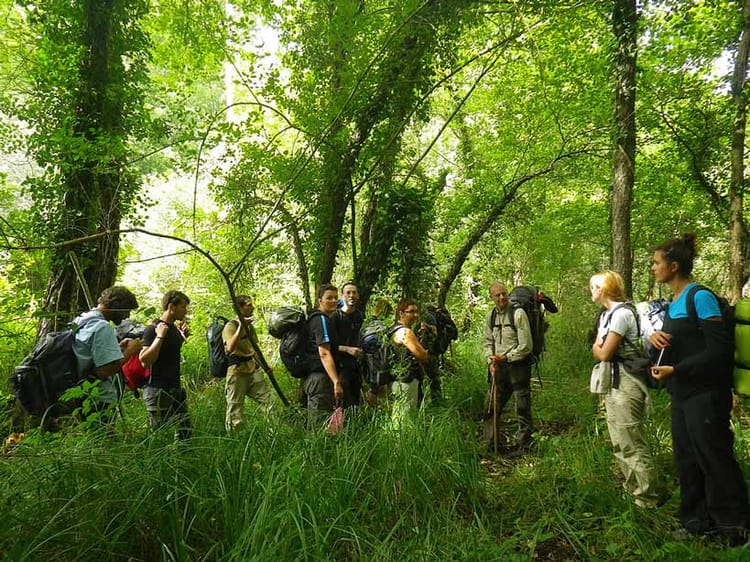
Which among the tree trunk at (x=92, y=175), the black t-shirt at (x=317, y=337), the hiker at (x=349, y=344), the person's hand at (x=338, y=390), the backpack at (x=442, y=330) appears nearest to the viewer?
the person's hand at (x=338, y=390)

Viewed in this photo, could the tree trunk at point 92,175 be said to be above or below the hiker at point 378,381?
above

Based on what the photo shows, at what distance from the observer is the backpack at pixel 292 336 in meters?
4.40

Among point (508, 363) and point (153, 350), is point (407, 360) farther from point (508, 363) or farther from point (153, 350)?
point (153, 350)

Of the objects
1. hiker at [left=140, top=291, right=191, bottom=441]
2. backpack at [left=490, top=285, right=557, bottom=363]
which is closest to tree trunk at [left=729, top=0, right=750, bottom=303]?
backpack at [left=490, top=285, right=557, bottom=363]

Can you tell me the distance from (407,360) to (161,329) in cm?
236

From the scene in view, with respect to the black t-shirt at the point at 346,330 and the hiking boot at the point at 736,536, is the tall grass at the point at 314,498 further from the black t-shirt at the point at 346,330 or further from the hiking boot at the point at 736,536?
the black t-shirt at the point at 346,330

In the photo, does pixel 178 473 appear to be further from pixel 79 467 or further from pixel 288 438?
pixel 288 438

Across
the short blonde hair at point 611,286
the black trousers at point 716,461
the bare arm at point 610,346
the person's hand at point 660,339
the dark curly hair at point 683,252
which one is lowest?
the black trousers at point 716,461

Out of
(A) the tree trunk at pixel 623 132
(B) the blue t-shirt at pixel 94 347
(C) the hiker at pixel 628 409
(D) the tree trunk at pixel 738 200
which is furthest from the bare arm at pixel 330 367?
(D) the tree trunk at pixel 738 200

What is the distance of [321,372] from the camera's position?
14.4ft

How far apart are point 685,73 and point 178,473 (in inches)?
354

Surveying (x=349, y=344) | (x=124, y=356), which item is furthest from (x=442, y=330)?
(x=124, y=356)

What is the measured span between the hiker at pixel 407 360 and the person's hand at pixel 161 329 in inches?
85.3

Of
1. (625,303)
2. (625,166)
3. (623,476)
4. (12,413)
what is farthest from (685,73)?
(12,413)
